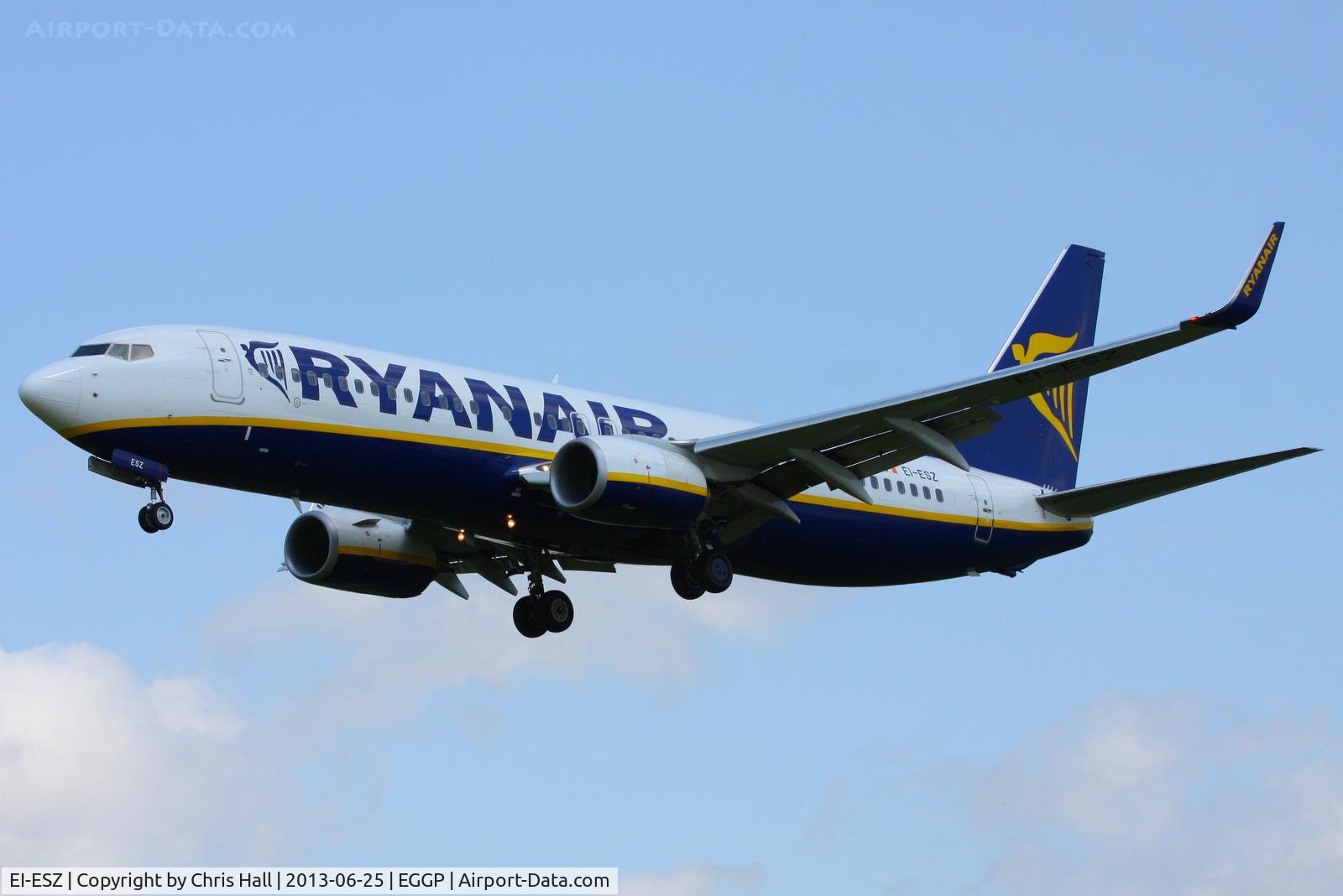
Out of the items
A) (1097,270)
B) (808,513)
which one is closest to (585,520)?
(808,513)

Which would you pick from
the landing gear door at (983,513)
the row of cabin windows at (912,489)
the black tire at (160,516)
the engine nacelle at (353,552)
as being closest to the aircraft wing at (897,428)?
the row of cabin windows at (912,489)

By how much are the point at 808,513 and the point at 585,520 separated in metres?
5.11

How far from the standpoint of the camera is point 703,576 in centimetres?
3303

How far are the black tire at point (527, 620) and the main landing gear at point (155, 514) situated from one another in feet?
30.8

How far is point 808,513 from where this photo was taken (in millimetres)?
35000

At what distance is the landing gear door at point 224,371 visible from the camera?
29.3m

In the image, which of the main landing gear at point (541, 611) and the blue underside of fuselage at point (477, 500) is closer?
the blue underside of fuselage at point (477, 500)

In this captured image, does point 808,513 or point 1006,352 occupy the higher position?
point 1006,352

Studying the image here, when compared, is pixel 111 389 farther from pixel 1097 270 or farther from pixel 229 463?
pixel 1097 270

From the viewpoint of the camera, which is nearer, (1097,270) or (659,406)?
(659,406)

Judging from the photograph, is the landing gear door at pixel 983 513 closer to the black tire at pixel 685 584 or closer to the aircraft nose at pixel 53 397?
the black tire at pixel 685 584

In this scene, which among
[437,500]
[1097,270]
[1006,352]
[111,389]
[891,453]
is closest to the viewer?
[111,389]

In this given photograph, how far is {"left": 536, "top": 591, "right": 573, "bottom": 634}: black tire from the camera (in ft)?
120

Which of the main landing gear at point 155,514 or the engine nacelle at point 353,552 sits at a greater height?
the engine nacelle at point 353,552
